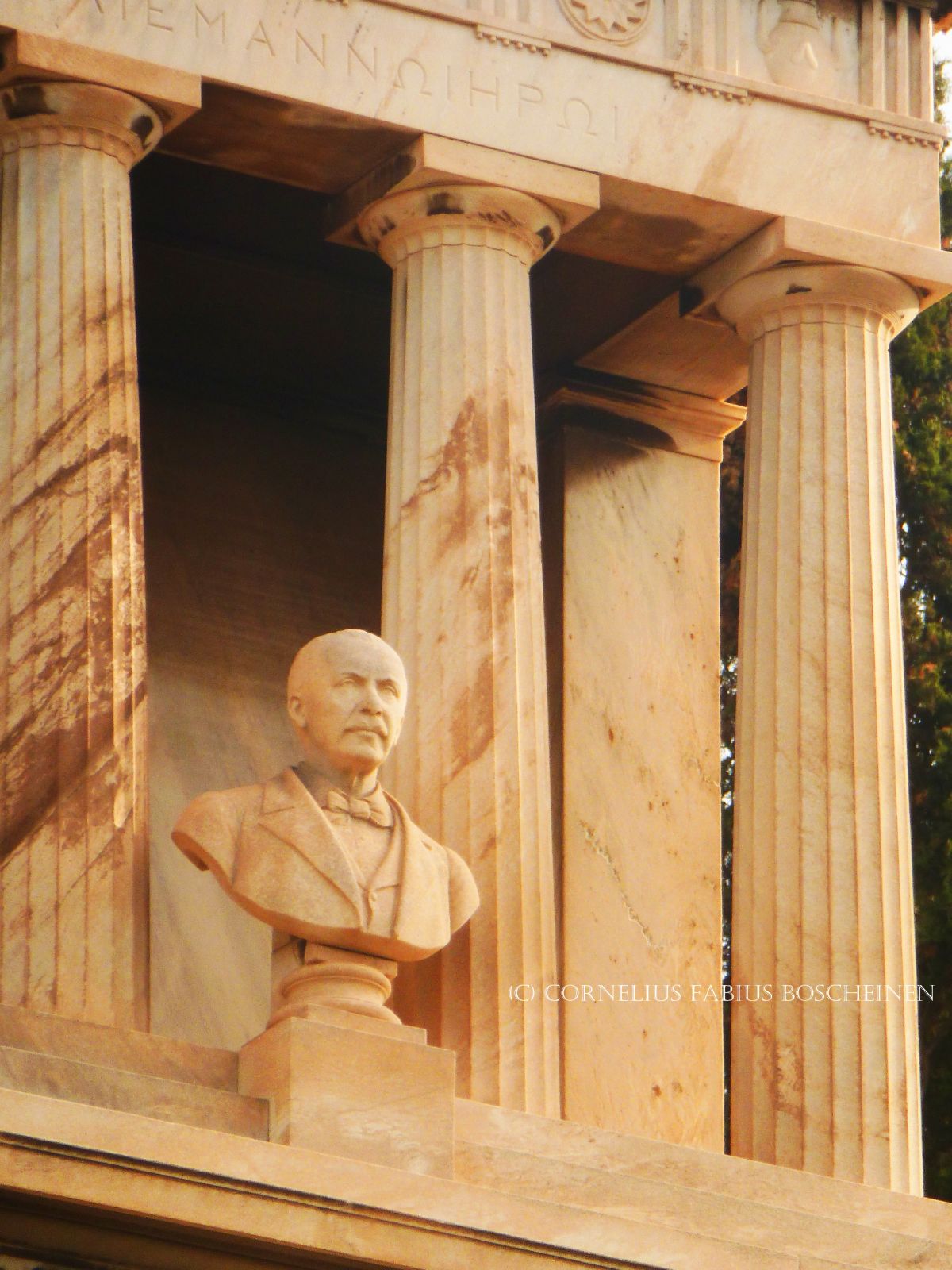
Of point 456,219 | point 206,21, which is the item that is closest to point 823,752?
point 456,219

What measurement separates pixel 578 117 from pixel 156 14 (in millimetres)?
3706

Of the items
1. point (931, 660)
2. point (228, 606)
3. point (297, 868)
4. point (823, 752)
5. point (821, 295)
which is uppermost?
point (931, 660)

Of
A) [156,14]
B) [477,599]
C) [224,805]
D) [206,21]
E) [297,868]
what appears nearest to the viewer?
[297,868]

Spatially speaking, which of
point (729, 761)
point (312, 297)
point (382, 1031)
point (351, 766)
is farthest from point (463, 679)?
point (729, 761)

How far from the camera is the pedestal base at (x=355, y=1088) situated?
21016mm

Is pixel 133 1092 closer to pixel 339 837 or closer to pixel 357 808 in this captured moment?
pixel 339 837

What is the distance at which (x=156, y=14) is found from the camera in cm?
2612

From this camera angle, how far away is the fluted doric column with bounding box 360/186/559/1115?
24859 mm

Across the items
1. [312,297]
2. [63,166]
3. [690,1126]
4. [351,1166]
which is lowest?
[351,1166]

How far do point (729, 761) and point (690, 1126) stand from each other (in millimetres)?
11935

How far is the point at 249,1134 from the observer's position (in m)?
21.0

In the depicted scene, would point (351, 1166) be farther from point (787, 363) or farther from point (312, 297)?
point (312, 297)

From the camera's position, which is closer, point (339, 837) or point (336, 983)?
point (336, 983)

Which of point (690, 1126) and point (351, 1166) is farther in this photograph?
point (690, 1126)
